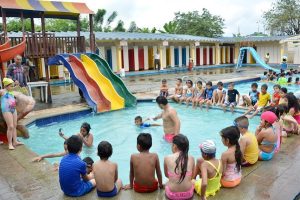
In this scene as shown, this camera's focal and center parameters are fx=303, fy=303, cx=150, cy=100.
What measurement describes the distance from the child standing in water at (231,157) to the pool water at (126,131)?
7.93 ft

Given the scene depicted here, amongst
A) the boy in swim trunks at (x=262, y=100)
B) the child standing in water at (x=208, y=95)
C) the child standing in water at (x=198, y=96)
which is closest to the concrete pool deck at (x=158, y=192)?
the boy in swim trunks at (x=262, y=100)

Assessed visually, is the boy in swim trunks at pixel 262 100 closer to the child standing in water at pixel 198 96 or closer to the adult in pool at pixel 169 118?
the child standing in water at pixel 198 96

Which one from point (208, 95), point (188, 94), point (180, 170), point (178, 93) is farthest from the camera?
point (178, 93)

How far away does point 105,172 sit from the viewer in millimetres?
3777

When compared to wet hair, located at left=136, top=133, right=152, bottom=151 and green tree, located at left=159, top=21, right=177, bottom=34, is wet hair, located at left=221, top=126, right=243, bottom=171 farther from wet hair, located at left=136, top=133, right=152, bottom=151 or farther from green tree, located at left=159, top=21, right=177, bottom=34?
green tree, located at left=159, top=21, right=177, bottom=34

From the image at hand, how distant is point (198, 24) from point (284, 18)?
442 inches

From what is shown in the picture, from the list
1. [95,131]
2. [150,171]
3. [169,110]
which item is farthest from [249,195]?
[95,131]

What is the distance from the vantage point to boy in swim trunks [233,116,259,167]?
4.59m

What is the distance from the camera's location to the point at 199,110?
444 inches

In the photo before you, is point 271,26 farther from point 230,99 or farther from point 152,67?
point 230,99

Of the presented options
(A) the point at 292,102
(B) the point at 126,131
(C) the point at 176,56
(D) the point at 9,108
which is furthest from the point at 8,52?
(C) the point at 176,56

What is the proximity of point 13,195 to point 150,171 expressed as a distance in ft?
6.53

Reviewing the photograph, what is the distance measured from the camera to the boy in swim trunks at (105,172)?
3781 mm

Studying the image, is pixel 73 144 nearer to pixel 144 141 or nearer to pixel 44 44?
pixel 144 141
